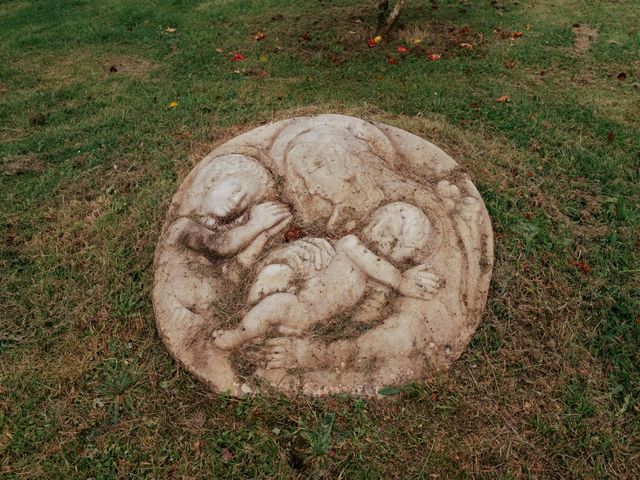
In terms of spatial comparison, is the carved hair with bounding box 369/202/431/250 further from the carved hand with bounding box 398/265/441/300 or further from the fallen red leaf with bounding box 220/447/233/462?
the fallen red leaf with bounding box 220/447/233/462

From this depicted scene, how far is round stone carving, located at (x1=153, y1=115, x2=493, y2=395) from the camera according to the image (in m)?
3.45

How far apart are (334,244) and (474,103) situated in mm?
3634

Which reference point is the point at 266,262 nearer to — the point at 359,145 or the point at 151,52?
the point at 359,145

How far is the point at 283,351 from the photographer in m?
3.43

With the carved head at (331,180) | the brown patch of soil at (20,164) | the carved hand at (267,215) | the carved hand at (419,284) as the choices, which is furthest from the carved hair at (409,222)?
the brown patch of soil at (20,164)

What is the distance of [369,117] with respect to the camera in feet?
19.8

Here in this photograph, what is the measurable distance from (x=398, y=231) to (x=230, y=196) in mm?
1286

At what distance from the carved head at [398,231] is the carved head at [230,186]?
911 mm

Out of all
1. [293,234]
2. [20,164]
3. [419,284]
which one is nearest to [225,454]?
[293,234]

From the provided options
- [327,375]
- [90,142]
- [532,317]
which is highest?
[90,142]

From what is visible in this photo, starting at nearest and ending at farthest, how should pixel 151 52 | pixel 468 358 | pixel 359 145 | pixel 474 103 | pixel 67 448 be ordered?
pixel 67 448
pixel 468 358
pixel 359 145
pixel 474 103
pixel 151 52

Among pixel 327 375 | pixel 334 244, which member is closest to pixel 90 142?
pixel 334 244

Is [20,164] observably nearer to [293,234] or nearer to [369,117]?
[293,234]

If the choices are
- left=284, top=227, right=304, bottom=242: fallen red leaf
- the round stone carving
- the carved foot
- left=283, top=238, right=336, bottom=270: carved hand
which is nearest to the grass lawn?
the round stone carving
